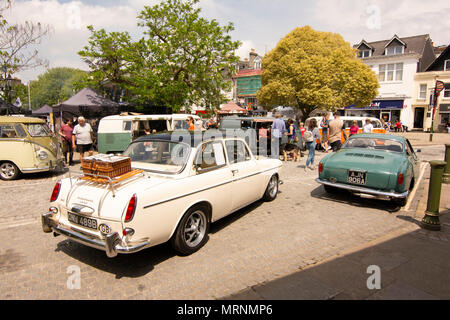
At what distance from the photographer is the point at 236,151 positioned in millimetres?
5250

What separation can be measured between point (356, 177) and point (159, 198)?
14.3 ft

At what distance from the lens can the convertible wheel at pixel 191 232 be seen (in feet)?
12.4

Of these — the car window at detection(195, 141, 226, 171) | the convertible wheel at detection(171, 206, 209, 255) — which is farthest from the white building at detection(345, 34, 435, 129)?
the convertible wheel at detection(171, 206, 209, 255)

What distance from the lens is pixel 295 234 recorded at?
4.68m

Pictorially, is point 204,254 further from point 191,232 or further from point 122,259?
point 122,259

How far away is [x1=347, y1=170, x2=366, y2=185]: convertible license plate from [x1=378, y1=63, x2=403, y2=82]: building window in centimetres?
3597

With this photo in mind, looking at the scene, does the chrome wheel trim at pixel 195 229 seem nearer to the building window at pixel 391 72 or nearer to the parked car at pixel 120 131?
the parked car at pixel 120 131

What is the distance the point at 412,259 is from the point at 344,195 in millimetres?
3255

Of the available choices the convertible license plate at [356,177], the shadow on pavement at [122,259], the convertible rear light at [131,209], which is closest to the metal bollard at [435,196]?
the convertible license plate at [356,177]

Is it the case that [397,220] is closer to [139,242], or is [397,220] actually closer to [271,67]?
[139,242]

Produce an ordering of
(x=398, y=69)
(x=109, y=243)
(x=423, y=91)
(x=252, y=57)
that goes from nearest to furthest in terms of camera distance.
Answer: (x=109, y=243)
(x=423, y=91)
(x=398, y=69)
(x=252, y=57)

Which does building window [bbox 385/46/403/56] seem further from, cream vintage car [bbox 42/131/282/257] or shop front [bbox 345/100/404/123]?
cream vintage car [bbox 42/131/282/257]

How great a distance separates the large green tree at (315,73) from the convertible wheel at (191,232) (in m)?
22.3

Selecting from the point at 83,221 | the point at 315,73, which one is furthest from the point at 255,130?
the point at 315,73
